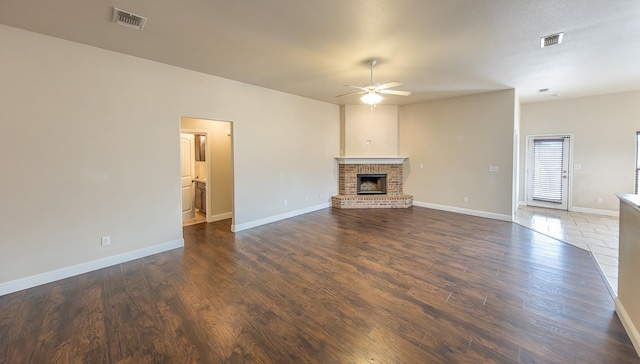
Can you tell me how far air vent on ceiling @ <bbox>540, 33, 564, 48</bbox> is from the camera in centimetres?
301

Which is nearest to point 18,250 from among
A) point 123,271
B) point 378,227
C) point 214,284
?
point 123,271

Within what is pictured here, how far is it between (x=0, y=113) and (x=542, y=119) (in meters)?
10.2

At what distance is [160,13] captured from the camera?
8.37 feet

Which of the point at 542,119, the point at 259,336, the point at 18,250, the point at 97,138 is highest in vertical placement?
the point at 542,119

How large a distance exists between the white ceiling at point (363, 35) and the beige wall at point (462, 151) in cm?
119

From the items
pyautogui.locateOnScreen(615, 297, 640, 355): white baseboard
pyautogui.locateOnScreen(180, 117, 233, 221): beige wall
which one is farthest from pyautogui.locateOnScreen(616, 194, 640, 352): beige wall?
pyautogui.locateOnScreen(180, 117, 233, 221): beige wall

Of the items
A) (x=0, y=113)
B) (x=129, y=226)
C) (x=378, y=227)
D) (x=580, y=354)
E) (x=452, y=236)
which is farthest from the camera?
(x=378, y=227)

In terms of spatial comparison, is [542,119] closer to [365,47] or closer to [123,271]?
[365,47]

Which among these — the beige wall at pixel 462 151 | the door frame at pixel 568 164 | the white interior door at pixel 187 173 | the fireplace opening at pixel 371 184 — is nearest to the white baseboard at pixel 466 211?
the beige wall at pixel 462 151

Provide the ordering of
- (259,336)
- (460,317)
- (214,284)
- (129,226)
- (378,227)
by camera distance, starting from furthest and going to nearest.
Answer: (378,227) → (129,226) → (214,284) → (460,317) → (259,336)

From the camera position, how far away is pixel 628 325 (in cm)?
207

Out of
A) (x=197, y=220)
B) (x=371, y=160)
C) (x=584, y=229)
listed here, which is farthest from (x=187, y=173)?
(x=584, y=229)

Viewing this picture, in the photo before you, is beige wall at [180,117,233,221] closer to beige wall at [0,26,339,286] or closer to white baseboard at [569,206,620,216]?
beige wall at [0,26,339,286]

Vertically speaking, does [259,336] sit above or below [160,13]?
below
